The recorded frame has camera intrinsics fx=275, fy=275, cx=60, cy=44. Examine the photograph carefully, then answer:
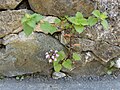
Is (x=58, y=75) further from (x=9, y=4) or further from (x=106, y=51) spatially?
(x=9, y=4)

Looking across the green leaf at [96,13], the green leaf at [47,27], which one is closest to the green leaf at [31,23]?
the green leaf at [47,27]

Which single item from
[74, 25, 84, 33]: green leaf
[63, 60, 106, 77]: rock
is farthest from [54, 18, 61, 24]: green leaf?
[63, 60, 106, 77]: rock

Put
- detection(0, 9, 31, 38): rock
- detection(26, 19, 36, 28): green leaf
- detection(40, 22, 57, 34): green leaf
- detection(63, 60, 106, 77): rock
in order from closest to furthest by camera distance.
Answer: detection(26, 19, 36, 28): green leaf
detection(40, 22, 57, 34): green leaf
detection(0, 9, 31, 38): rock
detection(63, 60, 106, 77): rock

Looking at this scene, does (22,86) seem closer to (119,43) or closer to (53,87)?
(53,87)

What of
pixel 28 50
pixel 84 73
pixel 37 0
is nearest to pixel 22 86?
pixel 28 50

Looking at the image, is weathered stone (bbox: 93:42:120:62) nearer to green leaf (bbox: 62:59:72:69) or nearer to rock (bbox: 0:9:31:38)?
green leaf (bbox: 62:59:72:69)

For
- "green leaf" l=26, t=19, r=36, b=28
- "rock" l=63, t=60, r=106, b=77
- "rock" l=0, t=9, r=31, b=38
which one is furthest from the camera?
"rock" l=63, t=60, r=106, b=77

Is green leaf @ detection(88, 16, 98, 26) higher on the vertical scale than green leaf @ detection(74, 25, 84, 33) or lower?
higher
